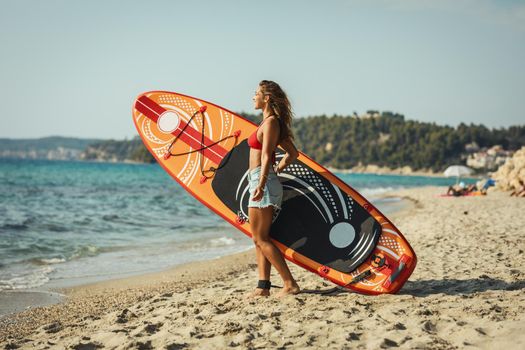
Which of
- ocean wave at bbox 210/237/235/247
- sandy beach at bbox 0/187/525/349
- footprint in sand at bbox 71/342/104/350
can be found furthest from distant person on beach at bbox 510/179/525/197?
footprint in sand at bbox 71/342/104/350

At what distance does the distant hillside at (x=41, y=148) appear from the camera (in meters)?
150

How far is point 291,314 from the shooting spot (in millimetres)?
3479

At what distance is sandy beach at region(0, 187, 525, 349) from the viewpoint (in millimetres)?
2957

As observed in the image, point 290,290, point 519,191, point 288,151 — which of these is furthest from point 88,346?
point 519,191

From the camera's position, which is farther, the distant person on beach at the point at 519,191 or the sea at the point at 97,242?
the distant person on beach at the point at 519,191

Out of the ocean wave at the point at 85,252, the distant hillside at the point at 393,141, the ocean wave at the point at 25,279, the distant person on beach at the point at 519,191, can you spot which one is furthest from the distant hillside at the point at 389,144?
the ocean wave at the point at 25,279

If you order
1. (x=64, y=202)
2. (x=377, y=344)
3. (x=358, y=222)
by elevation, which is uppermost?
(x=358, y=222)

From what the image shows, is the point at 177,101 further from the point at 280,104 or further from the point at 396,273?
the point at 396,273

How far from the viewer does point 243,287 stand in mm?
4805

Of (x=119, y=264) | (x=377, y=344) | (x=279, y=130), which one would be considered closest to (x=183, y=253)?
(x=119, y=264)

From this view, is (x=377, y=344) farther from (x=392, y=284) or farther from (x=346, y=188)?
(x=346, y=188)

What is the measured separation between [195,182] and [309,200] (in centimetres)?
115

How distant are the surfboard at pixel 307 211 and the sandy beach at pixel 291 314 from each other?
0.23 m

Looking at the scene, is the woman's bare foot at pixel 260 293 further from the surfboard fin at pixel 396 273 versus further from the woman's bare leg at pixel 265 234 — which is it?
the surfboard fin at pixel 396 273
